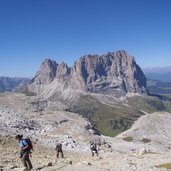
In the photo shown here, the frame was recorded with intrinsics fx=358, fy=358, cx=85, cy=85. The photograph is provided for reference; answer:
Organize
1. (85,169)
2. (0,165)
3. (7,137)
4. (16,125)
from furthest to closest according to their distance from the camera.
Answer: (16,125) → (7,137) → (0,165) → (85,169)

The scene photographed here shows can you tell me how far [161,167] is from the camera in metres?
33.6

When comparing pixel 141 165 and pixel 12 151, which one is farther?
pixel 12 151

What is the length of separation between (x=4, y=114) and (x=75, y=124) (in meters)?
47.3

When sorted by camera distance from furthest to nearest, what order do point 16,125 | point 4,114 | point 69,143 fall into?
point 4,114 < point 16,125 < point 69,143

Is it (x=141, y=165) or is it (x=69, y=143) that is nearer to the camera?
(x=141, y=165)

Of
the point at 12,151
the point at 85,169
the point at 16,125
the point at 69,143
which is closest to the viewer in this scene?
the point at 85,169

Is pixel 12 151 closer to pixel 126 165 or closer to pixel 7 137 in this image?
pixel 7 137

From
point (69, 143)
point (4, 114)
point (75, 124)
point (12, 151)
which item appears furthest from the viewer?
point (75, 124)

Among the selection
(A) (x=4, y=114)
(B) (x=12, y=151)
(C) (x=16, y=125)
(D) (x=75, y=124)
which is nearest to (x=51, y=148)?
(B) (x=12, y=151)

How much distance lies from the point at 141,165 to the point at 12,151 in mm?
19141

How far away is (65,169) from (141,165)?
784cm

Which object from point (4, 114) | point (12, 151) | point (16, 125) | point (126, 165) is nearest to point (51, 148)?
point (12, 151)

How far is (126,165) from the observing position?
114 feet

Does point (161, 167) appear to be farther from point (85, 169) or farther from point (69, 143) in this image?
point (69, 143)
